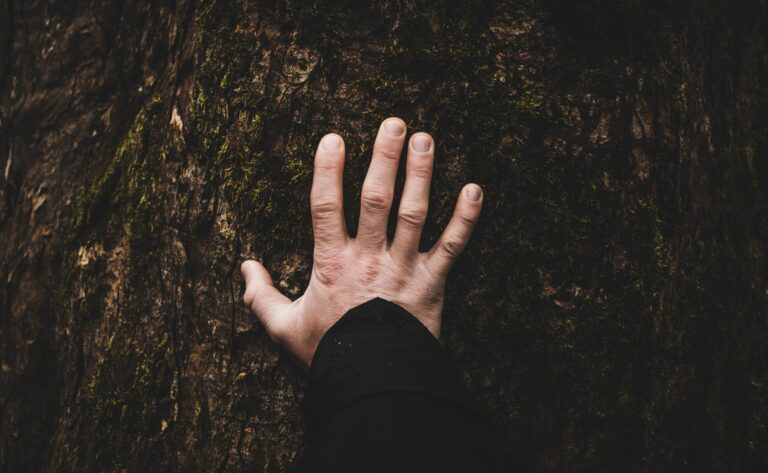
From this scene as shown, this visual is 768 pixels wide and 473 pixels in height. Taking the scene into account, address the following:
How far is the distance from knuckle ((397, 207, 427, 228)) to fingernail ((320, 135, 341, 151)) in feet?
1.12

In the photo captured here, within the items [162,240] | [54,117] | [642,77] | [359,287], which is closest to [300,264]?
[359,287]

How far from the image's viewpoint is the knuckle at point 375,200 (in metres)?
1.47

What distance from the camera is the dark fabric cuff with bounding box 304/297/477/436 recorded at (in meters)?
1.26

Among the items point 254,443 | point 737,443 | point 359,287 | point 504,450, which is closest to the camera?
point 504,450

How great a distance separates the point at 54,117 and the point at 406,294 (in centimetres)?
235

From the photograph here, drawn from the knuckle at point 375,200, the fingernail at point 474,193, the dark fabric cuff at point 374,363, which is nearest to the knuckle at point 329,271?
the dark fabric cuff at point 374,363

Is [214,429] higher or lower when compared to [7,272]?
lower

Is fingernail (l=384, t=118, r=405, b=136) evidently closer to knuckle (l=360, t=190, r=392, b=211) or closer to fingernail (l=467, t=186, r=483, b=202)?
knuckle (l=360, t=190, r=392, b=211)

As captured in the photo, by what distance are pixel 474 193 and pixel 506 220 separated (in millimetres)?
179

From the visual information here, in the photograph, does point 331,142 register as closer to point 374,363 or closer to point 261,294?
point 261,294

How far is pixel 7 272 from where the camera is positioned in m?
2.40

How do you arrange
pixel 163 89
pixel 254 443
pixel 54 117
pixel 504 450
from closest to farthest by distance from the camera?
pixel 504 450
pixel 254 443
pixel 163 89
pixel 54 117

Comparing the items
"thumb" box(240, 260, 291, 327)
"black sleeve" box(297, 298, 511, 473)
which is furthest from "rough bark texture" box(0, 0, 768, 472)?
"black sleeve" box(297, 298, 511, 473)

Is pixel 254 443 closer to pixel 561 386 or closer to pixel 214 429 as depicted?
pixel 214 429
